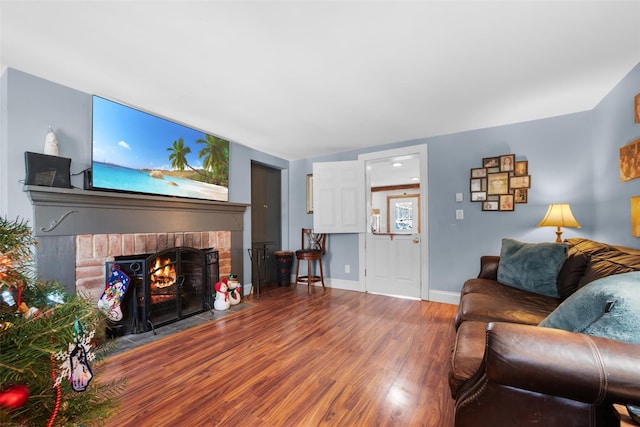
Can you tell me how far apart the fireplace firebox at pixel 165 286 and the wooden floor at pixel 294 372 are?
356 millimetres

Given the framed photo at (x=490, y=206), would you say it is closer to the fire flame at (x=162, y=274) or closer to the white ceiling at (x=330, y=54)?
the white ceiling at (x=330, y=54)

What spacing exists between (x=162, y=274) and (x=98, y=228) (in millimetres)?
719

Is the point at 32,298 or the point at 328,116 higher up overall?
the point at 328,116

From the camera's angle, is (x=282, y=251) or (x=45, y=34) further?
(x=282, y=251)

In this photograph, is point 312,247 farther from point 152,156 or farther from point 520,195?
point 520,195

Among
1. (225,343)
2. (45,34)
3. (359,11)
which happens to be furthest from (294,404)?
(45,34)

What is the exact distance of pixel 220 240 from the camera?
Answer: 332 centimetres

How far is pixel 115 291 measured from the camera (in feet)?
7.33

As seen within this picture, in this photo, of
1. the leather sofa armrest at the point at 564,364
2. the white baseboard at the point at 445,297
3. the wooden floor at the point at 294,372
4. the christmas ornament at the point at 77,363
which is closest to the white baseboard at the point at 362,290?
the white baseboard at the point at 445,297

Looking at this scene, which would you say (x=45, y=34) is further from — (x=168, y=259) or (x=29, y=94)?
(x=168, y=259)

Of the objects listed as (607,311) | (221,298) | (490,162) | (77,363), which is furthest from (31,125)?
(490,162)

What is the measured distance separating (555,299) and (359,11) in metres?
2.38

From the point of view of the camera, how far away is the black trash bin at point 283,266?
420cm

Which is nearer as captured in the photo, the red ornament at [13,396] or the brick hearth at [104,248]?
the red ornament at [13,396]
